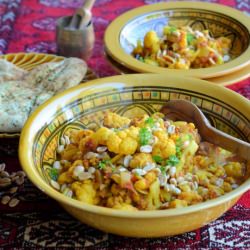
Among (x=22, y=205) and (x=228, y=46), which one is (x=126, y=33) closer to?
(x=228, y=46)

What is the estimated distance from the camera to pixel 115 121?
1.20 m

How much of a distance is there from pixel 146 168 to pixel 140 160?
0.8 inches

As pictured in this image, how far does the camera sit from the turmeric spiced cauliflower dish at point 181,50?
5.14ft

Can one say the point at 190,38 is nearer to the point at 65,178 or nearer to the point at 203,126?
the point at 203,126

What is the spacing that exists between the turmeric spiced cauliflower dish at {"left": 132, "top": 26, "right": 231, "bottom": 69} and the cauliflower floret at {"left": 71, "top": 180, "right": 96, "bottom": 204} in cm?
59

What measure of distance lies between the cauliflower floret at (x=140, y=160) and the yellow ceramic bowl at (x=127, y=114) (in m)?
0.15

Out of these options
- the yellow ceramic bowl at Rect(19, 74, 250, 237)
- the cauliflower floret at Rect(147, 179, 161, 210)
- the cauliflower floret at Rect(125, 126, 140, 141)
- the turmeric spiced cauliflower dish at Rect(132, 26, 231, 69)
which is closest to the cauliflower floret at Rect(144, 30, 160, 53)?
the turmeric spiced cauliflower dish at Rect(132, 26, 231, 69)

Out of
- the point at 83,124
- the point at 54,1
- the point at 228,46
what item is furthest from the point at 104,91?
the point at 54,1

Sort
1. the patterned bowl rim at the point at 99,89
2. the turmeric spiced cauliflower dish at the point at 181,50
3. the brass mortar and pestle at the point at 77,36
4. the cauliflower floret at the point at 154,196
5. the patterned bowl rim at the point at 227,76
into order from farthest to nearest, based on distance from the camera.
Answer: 1. the brass mortar and pestle at the point at 77,36
2. the turmeric spiced cauliflower dish at the point at 181,50
3. the patterned bowl rim at the point at 227,76
4. the cauliflower floret at the point at 154,196
5. the patterned bowl rim at the point at 99,89

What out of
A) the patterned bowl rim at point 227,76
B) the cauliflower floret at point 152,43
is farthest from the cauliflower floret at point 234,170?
the cauliflower floret at point 152,43

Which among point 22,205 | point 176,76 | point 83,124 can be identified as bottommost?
point 22,205

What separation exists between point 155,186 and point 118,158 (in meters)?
0.11

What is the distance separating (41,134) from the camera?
45.4 inches

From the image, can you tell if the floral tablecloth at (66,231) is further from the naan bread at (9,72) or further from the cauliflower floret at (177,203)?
the naan bread at (9,72)
